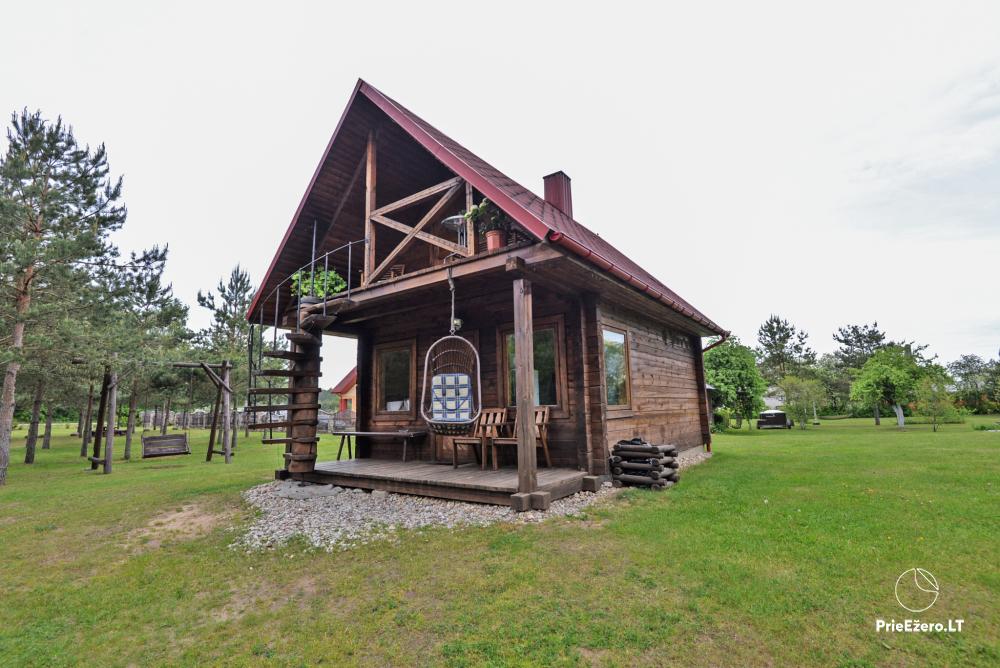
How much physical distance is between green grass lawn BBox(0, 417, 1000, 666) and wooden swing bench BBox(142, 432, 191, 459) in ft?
26.2

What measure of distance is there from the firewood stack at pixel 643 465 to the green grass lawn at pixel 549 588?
0.53 metres

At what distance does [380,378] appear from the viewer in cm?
915

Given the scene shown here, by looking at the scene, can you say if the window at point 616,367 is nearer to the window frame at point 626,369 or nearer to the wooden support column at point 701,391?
the window frame at point 626,369

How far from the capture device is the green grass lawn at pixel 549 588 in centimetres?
237

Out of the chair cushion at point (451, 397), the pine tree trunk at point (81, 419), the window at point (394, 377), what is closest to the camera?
the chair cushion at point (451, 397)

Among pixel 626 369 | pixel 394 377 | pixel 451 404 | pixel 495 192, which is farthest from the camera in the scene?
pixel 394 377

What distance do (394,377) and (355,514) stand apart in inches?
152

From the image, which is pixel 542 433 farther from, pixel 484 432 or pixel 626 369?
pixel 626 369

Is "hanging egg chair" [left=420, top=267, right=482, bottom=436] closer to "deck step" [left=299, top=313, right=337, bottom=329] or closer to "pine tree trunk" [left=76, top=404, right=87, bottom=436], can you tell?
"deck step" [left=299, top=313, right=337, bottom=329]

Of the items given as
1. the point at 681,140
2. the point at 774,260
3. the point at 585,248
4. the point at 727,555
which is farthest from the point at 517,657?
the point at 774,260

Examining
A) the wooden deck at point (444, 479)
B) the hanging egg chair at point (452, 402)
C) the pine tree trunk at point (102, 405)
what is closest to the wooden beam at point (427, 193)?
the hanging egg chair at point (452, 402)

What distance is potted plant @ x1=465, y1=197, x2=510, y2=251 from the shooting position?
5.55 metres

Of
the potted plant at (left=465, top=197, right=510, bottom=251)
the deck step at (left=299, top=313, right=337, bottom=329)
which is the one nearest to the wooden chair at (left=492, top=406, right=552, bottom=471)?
the potted plant at (left=465, top=197, right=510, bottom=251)

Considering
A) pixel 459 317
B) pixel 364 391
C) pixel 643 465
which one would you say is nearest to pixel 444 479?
pixel 643 465
